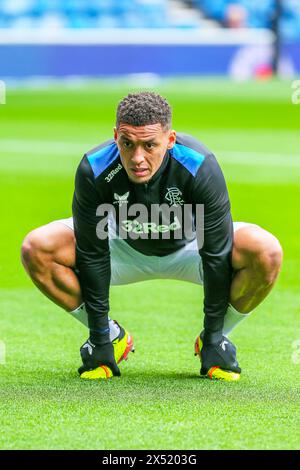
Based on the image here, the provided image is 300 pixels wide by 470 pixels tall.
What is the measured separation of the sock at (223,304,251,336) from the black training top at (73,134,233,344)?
9 cm

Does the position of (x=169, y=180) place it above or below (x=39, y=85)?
above

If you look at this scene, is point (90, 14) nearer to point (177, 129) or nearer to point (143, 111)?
point (177, 129)

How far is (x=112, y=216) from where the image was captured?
588 centimetres

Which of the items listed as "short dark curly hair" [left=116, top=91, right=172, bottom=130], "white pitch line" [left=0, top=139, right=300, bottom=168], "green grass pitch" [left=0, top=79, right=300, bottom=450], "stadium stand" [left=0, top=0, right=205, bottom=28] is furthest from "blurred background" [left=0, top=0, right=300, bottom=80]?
"short dark curly hair" [left=116, top=91, right=172, bottom=130]

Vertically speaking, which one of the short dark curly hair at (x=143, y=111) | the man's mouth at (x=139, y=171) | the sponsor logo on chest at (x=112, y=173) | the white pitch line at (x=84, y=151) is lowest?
the white pitch line at (x=84, y=151)

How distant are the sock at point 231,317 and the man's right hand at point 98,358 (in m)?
0.63

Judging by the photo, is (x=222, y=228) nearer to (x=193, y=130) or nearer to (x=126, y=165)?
(x=126, y=165)

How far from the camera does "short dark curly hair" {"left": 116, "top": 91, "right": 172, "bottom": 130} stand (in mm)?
5326

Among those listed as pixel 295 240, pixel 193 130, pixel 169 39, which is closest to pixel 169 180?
pixel 295 240

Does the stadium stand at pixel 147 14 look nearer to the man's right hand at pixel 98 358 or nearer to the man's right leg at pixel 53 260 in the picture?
the man's right leg at pixel 53 260

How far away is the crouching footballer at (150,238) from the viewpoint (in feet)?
17.9

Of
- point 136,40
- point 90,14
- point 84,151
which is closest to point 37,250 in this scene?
point 84,151

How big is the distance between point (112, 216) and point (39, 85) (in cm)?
2148

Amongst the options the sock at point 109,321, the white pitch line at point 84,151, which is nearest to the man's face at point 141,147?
the sock at point 109,321
